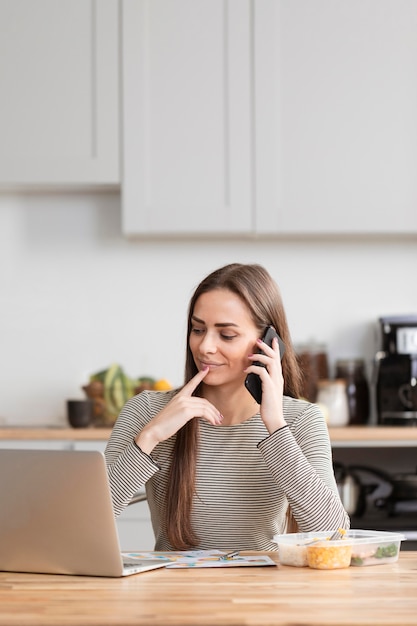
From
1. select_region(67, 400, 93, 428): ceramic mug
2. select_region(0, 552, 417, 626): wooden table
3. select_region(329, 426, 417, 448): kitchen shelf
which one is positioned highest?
select_region(0, 552, 417, 626): wooden table

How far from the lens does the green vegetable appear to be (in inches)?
65.3

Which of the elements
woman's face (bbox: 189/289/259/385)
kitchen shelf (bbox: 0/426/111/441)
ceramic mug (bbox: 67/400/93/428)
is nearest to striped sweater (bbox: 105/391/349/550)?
woman's face (bbox: 189/289/259/385)

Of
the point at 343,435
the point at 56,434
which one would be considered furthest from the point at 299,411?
the point at 56,434

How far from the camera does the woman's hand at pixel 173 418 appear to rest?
1.96m

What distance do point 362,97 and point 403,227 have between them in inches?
19.3

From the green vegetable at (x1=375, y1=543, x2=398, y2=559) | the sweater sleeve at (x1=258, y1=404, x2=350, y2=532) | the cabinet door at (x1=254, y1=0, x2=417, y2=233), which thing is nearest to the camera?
the green vegetable at (x1=375, y1=543, x2=398, y2=559)

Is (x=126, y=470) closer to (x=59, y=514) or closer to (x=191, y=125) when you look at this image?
(x=59, y=514)

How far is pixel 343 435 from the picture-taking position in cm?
330

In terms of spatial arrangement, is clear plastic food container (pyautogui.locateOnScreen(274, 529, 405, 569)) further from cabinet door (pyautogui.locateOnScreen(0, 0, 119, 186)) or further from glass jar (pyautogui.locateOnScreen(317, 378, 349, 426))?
cabinet door (pyautogui.locateOnScreen(0, 0, 119, 186))

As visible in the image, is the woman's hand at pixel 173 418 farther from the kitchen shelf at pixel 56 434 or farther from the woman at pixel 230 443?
the kitchen shelf at pixel 56 434

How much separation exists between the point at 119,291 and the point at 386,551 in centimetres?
239

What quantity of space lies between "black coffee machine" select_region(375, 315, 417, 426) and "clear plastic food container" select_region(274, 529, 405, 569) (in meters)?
1.87

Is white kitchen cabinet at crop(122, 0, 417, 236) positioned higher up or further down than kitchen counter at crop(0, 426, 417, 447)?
higher up

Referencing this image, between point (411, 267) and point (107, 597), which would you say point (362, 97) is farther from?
point (107, 597)
